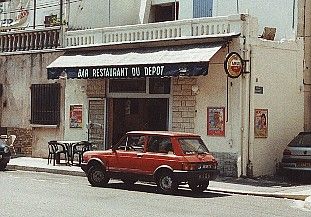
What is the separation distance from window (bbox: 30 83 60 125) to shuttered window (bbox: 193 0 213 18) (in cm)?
632

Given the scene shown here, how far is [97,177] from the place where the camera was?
58.0ft

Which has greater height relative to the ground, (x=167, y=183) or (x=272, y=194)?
(x=167, y=183)

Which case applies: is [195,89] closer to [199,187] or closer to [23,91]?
[199,187]

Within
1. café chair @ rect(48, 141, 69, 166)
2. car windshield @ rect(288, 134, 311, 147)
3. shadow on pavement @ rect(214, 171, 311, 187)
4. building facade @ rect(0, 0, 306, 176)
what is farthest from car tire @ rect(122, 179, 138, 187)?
café chair @ rect(48, 141, 69, 166)

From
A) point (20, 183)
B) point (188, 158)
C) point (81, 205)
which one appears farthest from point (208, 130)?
point (81, 205)

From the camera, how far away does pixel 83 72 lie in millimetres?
22891

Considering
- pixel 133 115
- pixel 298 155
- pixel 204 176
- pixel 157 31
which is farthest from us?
pixel 133 115

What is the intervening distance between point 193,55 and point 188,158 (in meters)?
4.95

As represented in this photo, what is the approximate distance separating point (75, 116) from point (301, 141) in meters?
9.37

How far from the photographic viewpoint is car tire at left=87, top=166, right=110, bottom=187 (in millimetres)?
17500

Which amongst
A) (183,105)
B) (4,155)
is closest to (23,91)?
(4,155)

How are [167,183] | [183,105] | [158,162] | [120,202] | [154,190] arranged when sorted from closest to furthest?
[120,202]
[167,183]
[158,162]
[154,190]
[183,105]

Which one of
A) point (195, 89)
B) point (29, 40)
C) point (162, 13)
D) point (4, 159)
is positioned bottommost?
point (4, 159)

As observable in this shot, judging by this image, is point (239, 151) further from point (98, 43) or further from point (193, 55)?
point (98, 43)
